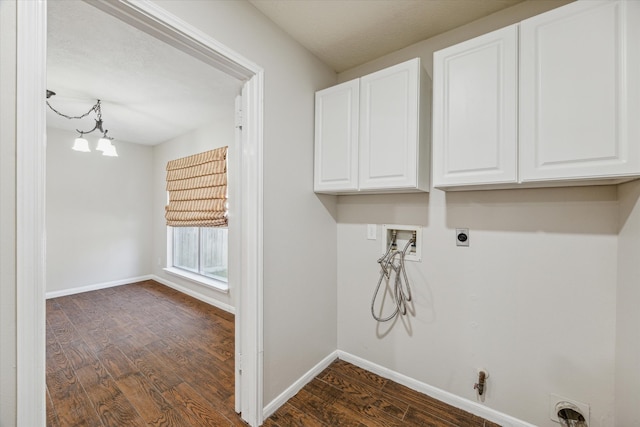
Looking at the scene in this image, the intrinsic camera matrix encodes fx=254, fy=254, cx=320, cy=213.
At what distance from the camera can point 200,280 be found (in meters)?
3.80

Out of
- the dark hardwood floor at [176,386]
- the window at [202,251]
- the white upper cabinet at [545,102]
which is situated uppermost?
the white upper cabinet at [545,102]

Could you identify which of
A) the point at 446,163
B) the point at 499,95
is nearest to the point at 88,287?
the point at 446,163

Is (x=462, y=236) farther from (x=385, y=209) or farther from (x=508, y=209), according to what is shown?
(x=385, y=209)

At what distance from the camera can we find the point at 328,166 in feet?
6.17

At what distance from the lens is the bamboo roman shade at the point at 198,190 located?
11.1 ft

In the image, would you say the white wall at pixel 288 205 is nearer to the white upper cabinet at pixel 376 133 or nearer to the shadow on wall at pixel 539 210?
the white upper cabinet at pixel 376 133

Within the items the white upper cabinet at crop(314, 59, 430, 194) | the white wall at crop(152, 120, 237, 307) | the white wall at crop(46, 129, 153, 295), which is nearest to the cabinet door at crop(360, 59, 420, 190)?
the white upper cabinet at crop(314, 59, 430, 194)

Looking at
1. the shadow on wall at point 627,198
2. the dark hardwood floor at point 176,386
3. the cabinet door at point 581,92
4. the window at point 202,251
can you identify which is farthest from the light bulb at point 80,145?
the shadow on wall at point 627,198

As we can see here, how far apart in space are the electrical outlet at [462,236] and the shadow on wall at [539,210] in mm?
40

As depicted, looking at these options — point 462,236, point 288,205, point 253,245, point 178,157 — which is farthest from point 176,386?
point 178,157

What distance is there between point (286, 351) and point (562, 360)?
162cm

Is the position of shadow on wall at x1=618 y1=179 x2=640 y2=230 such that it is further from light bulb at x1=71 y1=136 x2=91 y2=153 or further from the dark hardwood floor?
light bulb at x1=71 y1=136 x2=91 y2=153

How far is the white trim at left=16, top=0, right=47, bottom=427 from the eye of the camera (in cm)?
79

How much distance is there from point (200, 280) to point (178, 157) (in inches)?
81.9
